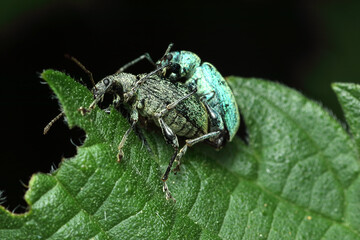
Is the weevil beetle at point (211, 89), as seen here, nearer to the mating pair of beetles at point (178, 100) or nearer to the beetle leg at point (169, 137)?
the mating pair of beetles at point (178, 100)

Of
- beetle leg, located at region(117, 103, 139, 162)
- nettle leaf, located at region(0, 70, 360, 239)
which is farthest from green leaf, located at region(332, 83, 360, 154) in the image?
beetle leg, located at region(117, 103, 139, 162)

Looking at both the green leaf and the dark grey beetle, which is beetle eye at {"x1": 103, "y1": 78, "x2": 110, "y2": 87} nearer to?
the dark grey beetle

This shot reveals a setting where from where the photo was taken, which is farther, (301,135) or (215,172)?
(301,135)

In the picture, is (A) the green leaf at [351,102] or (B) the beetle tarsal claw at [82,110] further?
(A) the green leaf at [351,102]

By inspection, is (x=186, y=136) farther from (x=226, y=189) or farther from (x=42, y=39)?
(x=42, y=39)

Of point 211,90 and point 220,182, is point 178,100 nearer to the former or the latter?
point 211,90

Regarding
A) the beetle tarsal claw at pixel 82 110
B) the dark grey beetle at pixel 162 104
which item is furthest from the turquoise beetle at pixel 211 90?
the beetle tarsal claw at pixel 82 110

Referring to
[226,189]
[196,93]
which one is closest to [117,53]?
[196,93]
